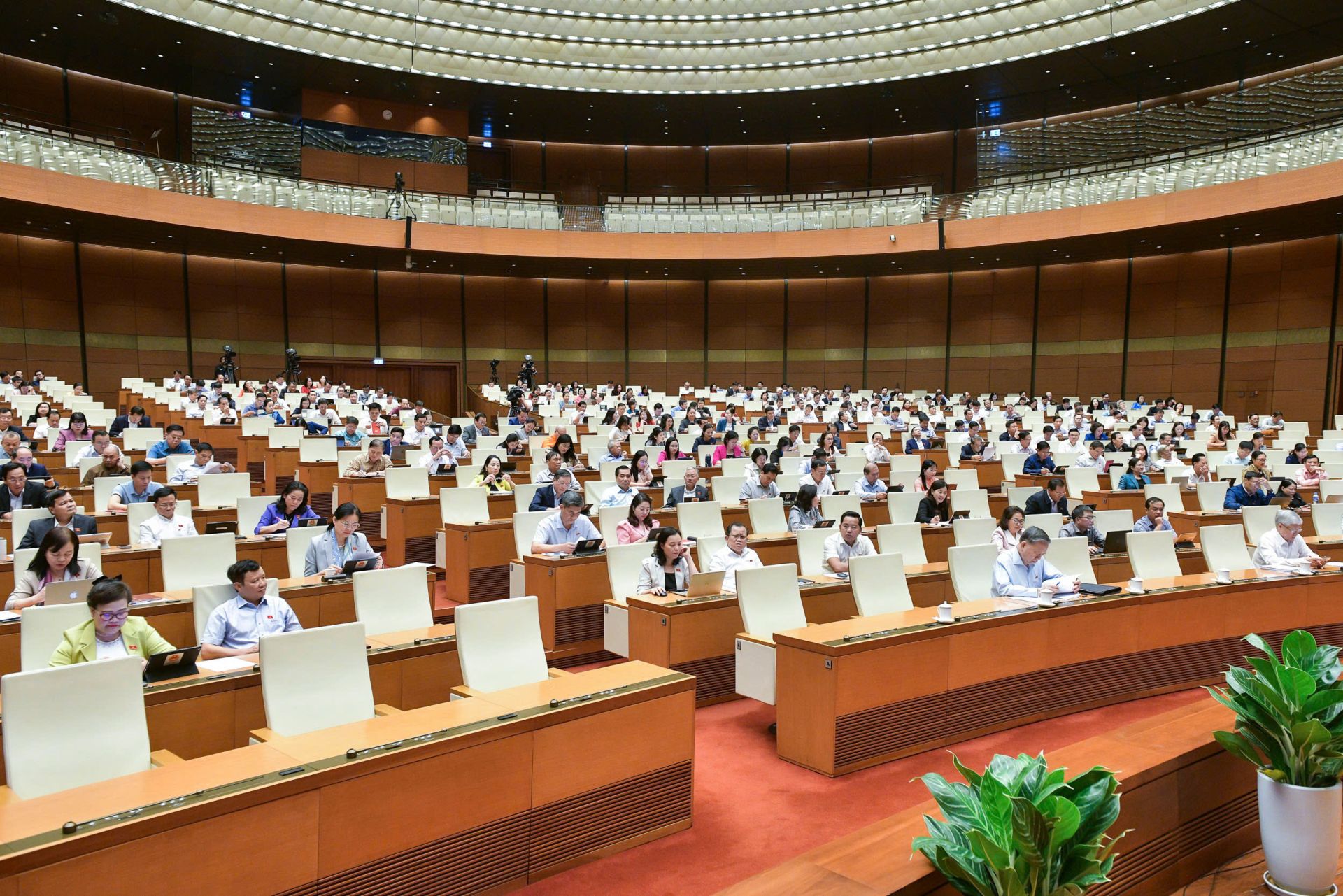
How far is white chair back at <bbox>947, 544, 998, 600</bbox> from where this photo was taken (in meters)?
6.43

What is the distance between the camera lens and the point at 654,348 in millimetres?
26391

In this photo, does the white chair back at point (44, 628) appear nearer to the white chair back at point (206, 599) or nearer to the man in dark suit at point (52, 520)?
the white chair back at point (206, 599)

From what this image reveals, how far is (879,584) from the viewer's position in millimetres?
6023

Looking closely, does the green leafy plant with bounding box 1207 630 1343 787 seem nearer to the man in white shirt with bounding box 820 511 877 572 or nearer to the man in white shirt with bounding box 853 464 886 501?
the man in white shirt with bounding box 820 511 877 572

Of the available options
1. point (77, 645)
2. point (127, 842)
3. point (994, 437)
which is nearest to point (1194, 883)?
point (127, 842)

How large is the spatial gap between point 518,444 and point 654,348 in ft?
50.1

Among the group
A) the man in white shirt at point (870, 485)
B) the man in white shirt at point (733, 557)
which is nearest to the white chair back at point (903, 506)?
the man in white shirt at point (870, 485)

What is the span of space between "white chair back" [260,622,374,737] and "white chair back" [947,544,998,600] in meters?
4.00

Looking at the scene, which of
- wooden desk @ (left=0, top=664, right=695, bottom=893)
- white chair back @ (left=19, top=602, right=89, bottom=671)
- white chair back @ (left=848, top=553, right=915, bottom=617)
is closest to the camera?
wooden desk @ (left=0, top=664, right=695, bottom=893)

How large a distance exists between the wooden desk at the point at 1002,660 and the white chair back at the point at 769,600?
0.47 metres

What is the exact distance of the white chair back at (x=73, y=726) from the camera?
3234mm

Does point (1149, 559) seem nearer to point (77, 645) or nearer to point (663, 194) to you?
point (77, 645)

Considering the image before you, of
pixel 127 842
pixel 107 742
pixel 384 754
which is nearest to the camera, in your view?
pixel 127 842

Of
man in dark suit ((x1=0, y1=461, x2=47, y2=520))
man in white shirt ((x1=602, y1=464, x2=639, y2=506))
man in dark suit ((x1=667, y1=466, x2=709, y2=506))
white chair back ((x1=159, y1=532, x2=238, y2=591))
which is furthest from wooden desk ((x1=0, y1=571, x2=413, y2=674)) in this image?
man in dark suit ((x1=667, y1=466, x2=709, y2=506))
